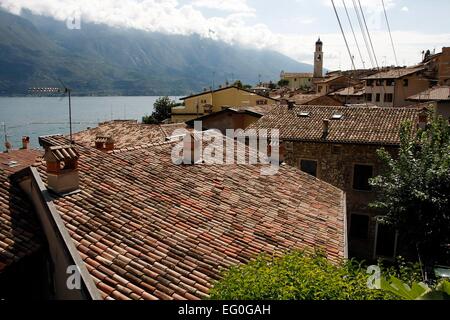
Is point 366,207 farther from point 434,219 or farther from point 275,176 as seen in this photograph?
point 275,176

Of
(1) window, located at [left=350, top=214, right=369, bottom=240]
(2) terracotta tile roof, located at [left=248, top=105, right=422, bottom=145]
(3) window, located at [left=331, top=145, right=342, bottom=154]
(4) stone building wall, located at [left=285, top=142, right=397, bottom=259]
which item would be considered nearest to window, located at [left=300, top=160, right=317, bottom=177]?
(4) stone building wall, located at [left=285, top=142, right=397, bottom=259]

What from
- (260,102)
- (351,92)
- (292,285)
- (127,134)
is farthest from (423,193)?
(351,92)

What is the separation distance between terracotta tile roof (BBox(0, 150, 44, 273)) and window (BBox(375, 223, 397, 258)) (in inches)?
647

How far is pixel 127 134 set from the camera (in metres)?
24.6

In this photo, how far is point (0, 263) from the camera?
6418 millimetres

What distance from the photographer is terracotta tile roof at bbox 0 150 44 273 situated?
22.1ft

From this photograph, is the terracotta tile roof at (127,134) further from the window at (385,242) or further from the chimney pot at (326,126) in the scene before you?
the window at (385,242)

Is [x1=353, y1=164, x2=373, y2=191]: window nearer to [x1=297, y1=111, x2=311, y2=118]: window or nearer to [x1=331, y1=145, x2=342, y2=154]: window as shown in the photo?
[x1=331, y1=145, x2=342, y2=154]: window

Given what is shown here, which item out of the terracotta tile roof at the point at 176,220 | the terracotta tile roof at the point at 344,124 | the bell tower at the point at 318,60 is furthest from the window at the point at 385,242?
the bell tower at the point at 318,60

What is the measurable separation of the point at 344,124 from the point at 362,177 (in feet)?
10.3

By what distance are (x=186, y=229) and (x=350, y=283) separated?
12.8 ft

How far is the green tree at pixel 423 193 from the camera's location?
1365 centimetres

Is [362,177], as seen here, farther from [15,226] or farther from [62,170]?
[15,226]
